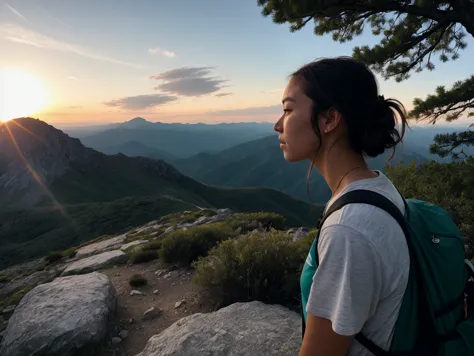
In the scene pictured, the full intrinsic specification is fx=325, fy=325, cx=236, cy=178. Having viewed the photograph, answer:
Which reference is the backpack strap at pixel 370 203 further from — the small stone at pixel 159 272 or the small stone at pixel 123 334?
the small stone at pixel 159 272

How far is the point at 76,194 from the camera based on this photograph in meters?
104

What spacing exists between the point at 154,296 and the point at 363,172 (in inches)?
283

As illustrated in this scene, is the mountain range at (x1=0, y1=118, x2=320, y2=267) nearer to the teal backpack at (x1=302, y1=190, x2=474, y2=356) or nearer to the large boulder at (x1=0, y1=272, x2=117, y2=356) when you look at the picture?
the large boulder at (x1=0, y1=272, x2=117, y2=356)

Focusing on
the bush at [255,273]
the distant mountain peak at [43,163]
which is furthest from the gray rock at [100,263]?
the distant mountain peak at [43,163]

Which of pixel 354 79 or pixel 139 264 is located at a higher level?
pixel 354 79

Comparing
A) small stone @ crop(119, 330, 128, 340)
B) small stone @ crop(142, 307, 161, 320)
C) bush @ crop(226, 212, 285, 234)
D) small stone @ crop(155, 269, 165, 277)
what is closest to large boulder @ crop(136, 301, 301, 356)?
small stone @ crop(119, 330, 128, 340)

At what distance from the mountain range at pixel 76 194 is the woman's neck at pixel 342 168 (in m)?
53.9

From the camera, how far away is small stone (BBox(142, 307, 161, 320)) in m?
6.64

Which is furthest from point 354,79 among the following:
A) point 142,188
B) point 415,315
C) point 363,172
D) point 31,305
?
point 142,188

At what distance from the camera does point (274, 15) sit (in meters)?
7.29

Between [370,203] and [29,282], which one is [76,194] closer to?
[29,282]

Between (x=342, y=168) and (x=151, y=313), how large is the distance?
605 centimetres

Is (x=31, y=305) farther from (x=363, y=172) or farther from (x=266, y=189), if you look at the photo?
(x=266, y=189)

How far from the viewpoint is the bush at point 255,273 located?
570 cm
